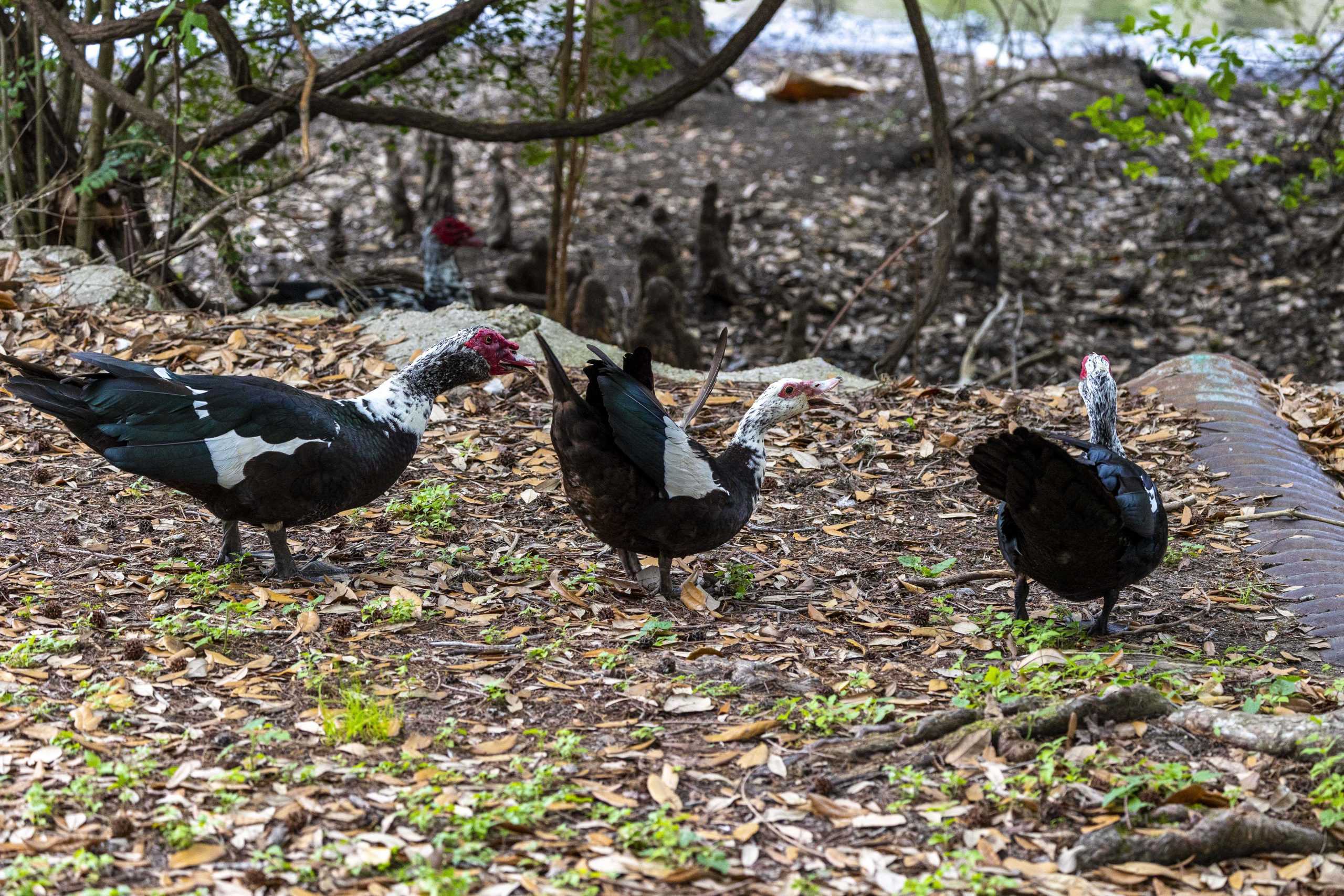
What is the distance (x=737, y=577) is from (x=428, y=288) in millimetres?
5343

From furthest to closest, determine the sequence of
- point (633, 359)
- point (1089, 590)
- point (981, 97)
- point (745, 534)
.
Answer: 1. point (981, 97)
2. point (745, 534)
3. point (633, 359)
4. point (1089, 590)

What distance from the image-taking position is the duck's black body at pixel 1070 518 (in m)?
3.95

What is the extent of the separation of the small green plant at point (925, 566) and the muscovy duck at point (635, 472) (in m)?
0.87

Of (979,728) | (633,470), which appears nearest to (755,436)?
(633,470)

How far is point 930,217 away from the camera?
1234 cm

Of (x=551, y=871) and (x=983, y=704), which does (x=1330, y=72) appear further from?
(x=551, y=871)

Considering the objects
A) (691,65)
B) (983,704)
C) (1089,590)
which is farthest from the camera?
(691,65)

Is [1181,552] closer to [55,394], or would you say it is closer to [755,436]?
[755,436]

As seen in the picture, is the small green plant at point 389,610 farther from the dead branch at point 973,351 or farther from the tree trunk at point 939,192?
the dead branch at point 973,351

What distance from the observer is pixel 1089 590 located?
14.1 ft

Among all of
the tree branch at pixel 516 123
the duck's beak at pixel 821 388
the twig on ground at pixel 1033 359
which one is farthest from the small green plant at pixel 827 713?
the twig on ground at pixel 1033 359

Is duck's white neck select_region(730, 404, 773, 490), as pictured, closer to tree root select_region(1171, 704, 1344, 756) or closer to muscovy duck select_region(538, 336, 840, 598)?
muscovy duck select_region(538, 336, 840, 598)

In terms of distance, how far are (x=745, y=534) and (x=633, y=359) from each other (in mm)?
1030

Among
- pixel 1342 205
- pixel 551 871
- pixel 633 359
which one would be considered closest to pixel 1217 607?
pixel 633 359
